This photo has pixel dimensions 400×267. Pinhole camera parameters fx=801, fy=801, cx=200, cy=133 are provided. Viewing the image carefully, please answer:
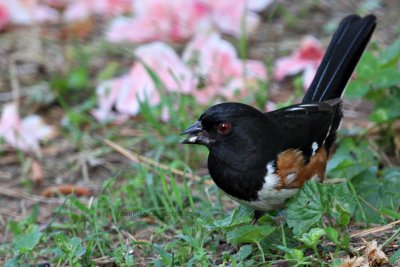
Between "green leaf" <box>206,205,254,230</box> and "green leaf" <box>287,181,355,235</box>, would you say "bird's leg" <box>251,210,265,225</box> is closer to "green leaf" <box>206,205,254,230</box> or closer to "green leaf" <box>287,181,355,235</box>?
"green leaf" <box>206,205,254,230</box>

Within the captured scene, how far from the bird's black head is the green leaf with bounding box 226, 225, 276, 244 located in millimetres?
364

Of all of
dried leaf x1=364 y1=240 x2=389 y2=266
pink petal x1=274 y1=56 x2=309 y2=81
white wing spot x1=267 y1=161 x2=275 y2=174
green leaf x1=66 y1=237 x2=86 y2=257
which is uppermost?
white wing spot x1=267 y1=161 x2=275 y2=174

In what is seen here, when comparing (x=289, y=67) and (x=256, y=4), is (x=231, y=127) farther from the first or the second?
(x=256, y=4)

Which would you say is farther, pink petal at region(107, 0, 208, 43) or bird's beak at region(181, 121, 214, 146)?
pink petal at region(107, 0, 208, 43)

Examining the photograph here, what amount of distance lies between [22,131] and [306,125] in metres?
1.75

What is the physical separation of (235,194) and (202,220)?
0.16 m

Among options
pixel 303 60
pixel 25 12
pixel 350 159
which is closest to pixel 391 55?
pixel 350 159

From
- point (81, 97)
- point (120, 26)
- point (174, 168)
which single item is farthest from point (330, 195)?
point (120, 26)

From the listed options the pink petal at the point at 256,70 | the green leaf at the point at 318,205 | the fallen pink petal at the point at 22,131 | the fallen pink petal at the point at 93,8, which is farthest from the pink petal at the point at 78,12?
the green leaf at the point at 318,205

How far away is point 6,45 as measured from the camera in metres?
5.14

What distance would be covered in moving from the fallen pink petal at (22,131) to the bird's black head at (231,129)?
4.84 ft

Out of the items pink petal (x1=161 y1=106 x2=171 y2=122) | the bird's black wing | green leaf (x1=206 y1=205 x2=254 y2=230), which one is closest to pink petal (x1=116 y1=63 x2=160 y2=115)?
pink petal (x1=161 y1=106 x2=171 y2=122)

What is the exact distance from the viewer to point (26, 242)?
9.60ft

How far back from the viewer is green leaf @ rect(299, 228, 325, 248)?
8.65 feet
